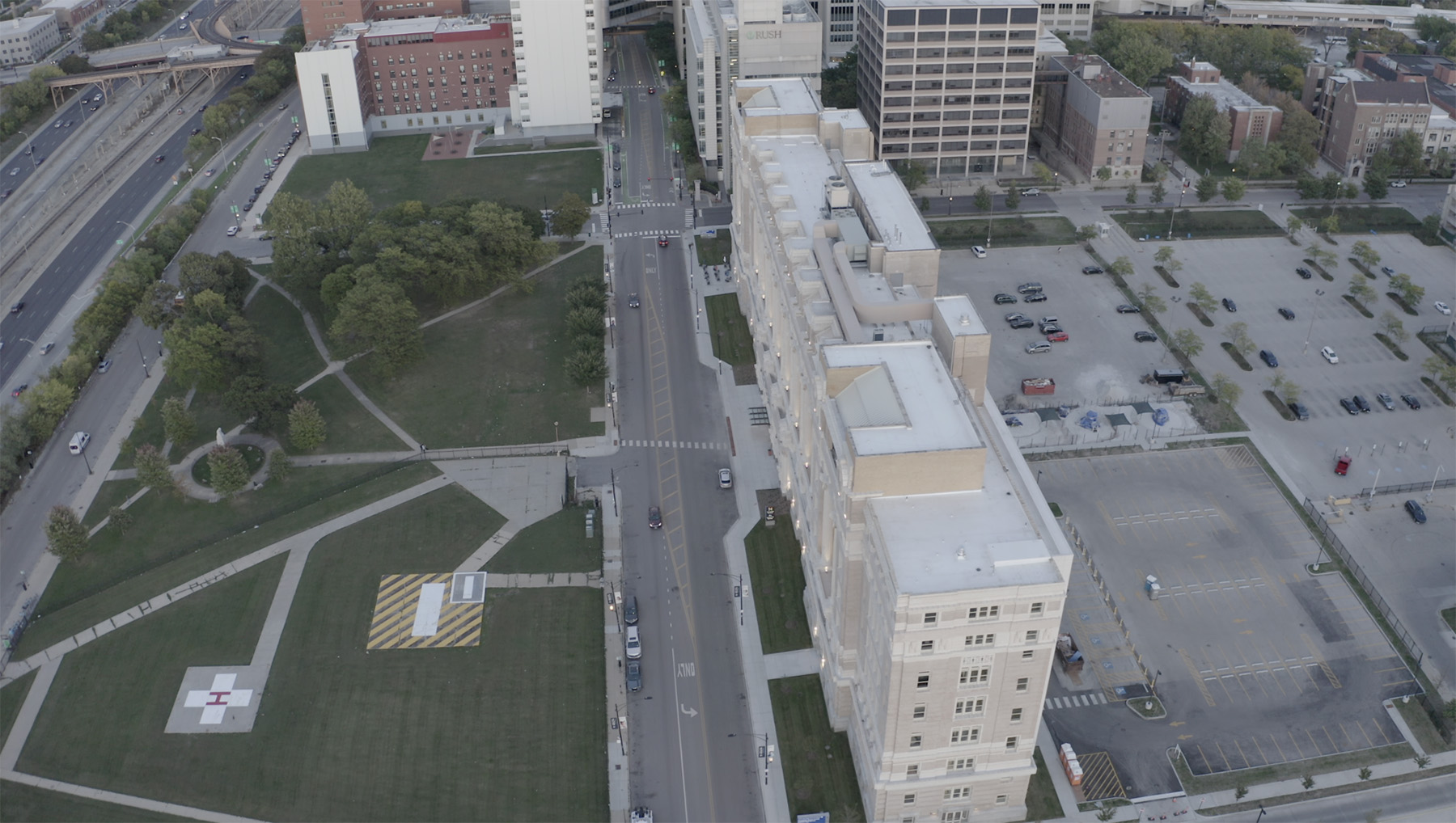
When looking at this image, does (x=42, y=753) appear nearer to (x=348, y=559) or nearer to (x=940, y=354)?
(x=348, y=559)

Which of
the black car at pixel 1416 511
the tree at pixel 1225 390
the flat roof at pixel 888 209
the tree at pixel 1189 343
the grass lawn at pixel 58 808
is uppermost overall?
the flat roof at pixel 888 209

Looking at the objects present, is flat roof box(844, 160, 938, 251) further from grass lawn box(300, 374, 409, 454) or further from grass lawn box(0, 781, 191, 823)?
grass lawn box(0, 781, 191, 823)

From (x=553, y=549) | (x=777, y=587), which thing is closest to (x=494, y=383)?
(x=553, y=549)

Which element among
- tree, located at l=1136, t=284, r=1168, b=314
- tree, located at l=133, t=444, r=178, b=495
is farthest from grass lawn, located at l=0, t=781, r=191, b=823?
tree, located at l=1136, t=284, r=1168, b=314

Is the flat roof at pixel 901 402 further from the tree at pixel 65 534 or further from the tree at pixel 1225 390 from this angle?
the tree at pixel 65 534

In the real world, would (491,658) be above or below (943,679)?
below

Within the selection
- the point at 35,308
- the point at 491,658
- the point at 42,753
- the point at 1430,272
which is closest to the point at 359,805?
the point at 491,658

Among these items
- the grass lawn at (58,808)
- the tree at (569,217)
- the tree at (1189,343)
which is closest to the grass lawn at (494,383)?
the tree at (569,217)
